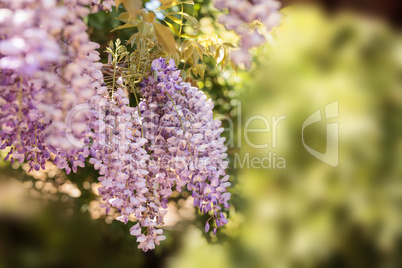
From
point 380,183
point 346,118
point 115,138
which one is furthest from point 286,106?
point 115,138

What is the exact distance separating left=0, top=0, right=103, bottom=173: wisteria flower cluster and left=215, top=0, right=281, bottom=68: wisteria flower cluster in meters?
0.22

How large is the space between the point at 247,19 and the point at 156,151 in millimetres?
436

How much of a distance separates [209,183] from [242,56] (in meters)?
0.46

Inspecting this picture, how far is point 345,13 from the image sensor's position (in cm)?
82

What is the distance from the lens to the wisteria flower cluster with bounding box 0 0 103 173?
57cm

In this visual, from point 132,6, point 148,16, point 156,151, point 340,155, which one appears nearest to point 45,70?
point 132,6

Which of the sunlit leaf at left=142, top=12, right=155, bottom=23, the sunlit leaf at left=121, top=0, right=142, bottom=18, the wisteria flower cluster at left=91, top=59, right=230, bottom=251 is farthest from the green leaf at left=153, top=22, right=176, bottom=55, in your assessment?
the sunlit leaf at left=121, top=0, right=142, bottom=18

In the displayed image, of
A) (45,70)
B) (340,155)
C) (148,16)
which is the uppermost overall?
(148,16)

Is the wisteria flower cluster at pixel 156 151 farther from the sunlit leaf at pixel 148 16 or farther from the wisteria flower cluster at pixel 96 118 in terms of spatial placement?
the sunlit leaf at pixel 148 16

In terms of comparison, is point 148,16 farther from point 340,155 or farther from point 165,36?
point 340,155

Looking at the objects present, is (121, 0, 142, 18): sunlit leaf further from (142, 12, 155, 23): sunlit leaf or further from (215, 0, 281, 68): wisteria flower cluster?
(142, 12, 155, 23): sunlit leaf

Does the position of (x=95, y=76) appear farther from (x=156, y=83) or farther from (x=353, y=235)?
(x=353, y=235)

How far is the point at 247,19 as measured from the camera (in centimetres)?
65

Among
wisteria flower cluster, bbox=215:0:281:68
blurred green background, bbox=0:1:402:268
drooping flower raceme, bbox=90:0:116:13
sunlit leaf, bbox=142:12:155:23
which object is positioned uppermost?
drooping flower raceme, bbox=90:0:116:13
